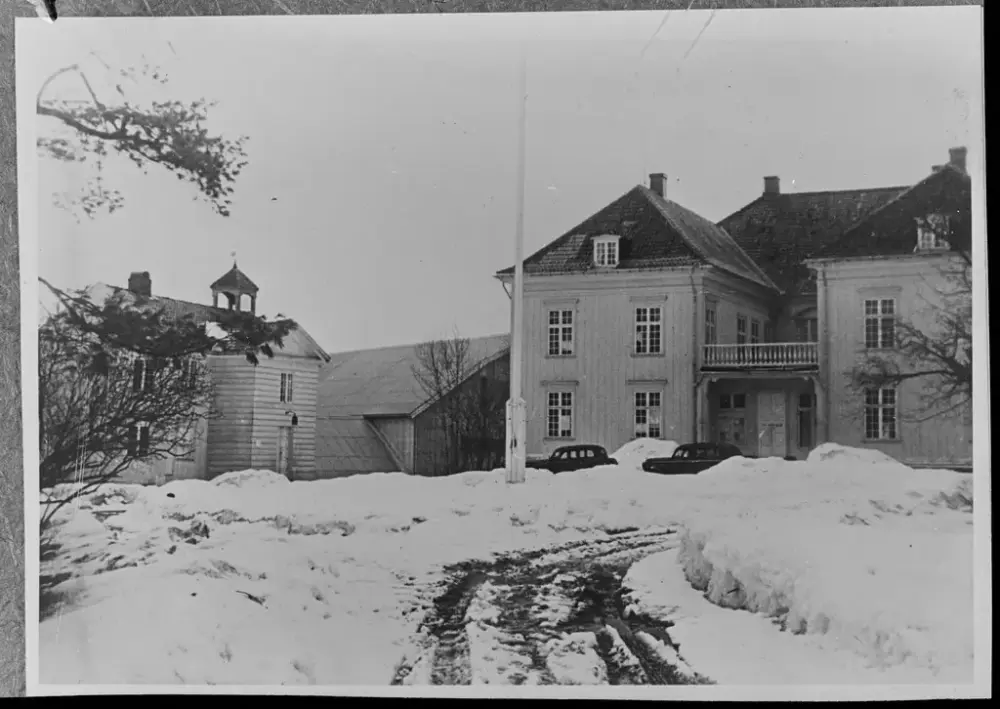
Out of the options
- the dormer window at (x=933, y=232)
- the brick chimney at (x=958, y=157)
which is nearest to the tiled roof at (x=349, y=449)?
the dormer window at (x=933, y=232)

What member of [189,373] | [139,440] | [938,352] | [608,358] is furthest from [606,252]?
[139,440]

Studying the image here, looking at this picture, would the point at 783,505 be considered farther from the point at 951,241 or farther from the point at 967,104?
the point at 967,104

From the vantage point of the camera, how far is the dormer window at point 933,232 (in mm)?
4141

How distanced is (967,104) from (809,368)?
4.76 feet

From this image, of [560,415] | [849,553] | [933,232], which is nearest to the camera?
[849,553]

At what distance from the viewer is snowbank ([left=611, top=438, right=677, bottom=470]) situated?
13.8 feet

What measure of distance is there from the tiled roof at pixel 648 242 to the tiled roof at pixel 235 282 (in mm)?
1223

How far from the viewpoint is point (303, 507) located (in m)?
4.25

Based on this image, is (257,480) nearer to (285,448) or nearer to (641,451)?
(285,448)

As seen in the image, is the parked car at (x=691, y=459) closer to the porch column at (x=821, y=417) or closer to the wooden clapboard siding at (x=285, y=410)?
the porch column at (x=821, y=417)

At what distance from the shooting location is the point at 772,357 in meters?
4.23

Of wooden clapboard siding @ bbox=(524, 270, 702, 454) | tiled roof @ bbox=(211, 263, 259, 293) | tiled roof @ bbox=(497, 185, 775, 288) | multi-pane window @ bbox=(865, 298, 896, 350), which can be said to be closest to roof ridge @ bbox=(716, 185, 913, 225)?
tiled roof @ bbox=(497, 185, 775, 288)

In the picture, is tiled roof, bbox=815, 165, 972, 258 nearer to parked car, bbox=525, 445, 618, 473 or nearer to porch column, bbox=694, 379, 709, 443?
porch column, bbox=694, 379, 709, 443

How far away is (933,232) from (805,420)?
3.54 feet
